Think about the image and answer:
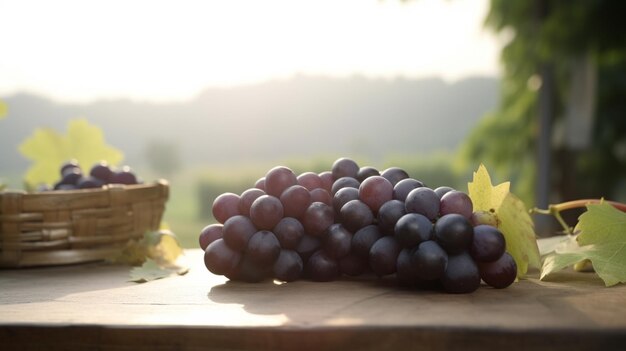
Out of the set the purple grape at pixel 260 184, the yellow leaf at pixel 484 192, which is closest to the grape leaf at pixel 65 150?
the purple grape at pixel 260 184

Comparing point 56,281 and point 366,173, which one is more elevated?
point 366,173

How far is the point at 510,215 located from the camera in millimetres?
936

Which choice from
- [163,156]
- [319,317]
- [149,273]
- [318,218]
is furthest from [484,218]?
[163,156]

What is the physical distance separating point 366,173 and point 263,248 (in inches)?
9.4

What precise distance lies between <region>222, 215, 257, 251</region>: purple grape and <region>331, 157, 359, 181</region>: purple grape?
19 centimetres

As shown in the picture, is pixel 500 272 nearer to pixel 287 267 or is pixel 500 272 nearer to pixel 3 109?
pixel 287 267

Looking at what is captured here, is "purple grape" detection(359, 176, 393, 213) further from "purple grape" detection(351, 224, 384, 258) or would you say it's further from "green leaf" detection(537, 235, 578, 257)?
"green leaf" detection(537, 235, 578, 257)

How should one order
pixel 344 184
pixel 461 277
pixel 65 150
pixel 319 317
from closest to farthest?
pixel 319 317 < pixel 461 277 < pixel 344 184 < pixel 65 150

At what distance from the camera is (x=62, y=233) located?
1259 millimetres

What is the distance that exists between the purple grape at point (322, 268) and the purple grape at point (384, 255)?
66mm

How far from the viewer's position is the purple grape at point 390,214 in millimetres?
915

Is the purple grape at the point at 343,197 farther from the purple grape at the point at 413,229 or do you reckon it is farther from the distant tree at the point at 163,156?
the distant tree at the point at 163,156

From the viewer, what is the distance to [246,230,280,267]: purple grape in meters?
0.94

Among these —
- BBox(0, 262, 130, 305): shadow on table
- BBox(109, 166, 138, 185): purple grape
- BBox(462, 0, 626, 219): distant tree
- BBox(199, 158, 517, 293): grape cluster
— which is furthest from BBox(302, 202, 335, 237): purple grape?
BBox(462, 0, 626, 219): distant tree
